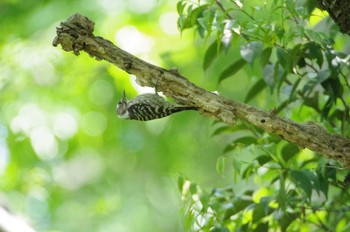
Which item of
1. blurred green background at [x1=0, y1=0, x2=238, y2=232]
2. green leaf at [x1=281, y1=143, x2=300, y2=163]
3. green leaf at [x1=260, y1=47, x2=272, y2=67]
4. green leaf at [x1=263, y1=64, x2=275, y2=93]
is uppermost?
green leaf at [x1=260, y1=47, x2=272, y2=67]

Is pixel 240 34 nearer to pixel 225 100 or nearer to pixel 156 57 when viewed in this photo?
pixel 225 100

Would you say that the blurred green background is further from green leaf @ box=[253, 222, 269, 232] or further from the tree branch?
the tree branch

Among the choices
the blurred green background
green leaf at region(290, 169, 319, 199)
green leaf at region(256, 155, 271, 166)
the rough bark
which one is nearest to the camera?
the rough bark

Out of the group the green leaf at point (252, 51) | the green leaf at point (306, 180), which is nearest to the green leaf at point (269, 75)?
the green leaf at point (252, 51)

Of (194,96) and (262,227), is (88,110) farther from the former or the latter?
(194,96)

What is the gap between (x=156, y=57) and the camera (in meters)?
3.04

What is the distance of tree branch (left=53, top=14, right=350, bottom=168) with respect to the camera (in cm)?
136

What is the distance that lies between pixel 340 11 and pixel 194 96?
0.31m

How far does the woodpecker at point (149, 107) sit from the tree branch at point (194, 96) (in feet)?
0.14

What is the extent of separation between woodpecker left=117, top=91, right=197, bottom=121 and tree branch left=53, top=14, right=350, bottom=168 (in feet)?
0.14

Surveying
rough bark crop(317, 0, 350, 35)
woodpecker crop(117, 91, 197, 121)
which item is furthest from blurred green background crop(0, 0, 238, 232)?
rough bark crop(317, 0, 350, 35)

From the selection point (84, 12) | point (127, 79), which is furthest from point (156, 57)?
point (84, 12)

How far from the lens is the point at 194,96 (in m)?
1.38

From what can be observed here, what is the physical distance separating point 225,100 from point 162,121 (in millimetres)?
2026
